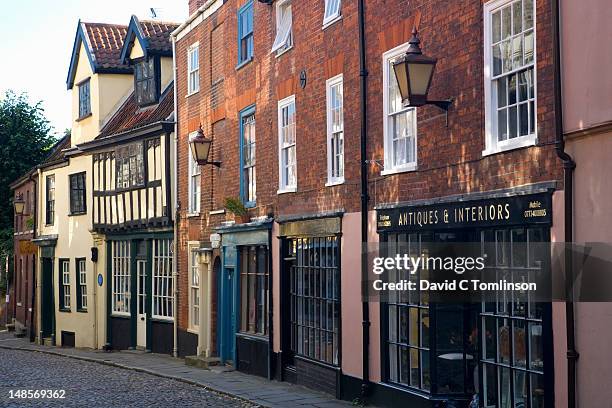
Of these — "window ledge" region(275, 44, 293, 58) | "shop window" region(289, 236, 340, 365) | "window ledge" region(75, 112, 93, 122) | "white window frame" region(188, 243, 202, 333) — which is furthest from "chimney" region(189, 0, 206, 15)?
"shop window" region(289, 236, 340, 365)

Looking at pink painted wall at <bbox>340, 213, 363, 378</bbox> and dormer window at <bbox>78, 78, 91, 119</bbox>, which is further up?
dormer window at <bbox>78, 78, 91, 119</bbox>

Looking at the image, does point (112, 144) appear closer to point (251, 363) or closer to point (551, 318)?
point (251, 363)

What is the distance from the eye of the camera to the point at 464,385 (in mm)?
12719

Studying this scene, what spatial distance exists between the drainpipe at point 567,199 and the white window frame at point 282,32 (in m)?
8.94

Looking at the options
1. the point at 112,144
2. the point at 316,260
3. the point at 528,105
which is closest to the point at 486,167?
the point at 528,105

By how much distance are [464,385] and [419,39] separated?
4.55 metres

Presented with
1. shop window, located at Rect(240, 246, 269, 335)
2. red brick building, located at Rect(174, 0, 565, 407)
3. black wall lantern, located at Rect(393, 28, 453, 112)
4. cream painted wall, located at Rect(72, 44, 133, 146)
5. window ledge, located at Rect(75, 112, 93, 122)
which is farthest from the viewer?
window ledge, located at Rect(75, 112, 93, 122)

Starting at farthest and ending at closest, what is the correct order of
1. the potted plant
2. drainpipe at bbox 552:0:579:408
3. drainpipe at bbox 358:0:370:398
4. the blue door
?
the blue door
the potted plant
drainpipe at bbox 358:0:370:398
drainpipe at bbox 552:0:579:408

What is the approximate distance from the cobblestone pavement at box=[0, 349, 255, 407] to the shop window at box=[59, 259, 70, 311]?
6.83m

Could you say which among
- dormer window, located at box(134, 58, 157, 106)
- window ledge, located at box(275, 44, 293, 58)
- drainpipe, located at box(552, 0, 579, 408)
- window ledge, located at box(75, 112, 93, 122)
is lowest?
drainpipe, located at box(552, 0, 579, 408)

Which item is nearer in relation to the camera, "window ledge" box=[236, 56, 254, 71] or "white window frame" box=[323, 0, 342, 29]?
"white window frame" box=[323, 0, 342, 29]

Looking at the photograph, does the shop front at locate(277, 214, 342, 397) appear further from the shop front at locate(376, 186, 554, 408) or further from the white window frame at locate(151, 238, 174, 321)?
the white window frame at locate(151, 238, 174, 321)

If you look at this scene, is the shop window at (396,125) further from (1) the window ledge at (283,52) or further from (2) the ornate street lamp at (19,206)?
(2) the ornate street lamp at (19,206)

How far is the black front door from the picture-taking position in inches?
1425
